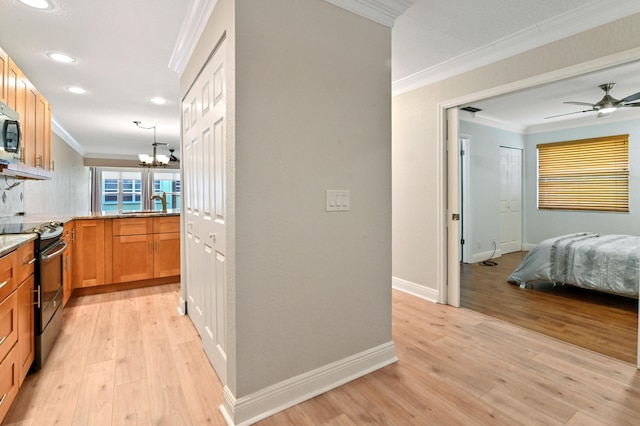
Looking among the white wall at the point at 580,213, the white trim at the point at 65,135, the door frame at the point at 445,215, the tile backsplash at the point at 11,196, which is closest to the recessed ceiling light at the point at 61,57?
the tile backsplash at the point at 11,196

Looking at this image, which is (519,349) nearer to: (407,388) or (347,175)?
(407,388)

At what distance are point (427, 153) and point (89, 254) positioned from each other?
3.91 metres

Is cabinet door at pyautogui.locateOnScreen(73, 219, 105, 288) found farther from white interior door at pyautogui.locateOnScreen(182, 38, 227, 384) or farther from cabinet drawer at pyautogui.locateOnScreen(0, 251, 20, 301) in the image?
cabinet drawer at pyautogui.locateOnScreen(0, 251, 20, 301)

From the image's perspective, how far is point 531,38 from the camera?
100 inches

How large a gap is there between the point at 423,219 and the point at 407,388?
192 cm

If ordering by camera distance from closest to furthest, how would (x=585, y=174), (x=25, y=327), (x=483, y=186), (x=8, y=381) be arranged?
(x=8, y=381) → (x=25, y=327) → (x=483, y=186) → (x=585, y=174)

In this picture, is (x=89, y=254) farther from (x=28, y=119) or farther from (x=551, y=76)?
(x=551, y=76)

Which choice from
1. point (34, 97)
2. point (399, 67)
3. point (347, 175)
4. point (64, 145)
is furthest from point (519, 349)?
point (64, 145)

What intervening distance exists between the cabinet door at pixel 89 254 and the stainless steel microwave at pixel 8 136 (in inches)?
52.9

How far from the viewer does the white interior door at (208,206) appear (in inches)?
73.7

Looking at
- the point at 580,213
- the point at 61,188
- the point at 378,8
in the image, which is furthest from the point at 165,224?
the point at 580,213

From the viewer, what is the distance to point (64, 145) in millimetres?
6223

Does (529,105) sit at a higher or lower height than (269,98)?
higher

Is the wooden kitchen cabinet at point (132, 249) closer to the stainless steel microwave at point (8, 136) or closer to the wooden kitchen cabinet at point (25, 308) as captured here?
the stainless steel microwave at point (8, 136)
